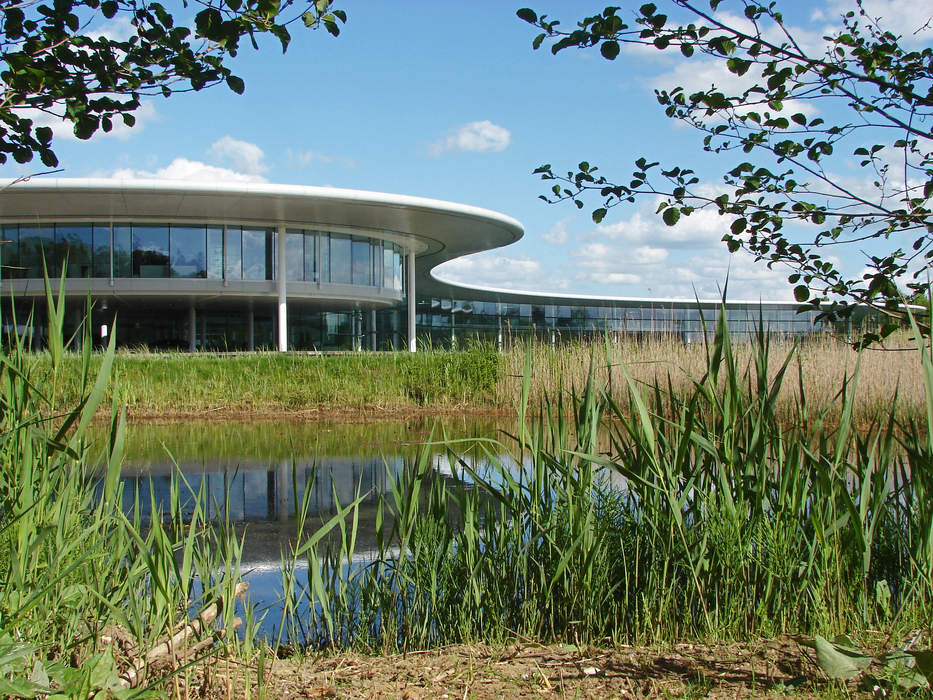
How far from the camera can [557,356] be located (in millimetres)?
13680

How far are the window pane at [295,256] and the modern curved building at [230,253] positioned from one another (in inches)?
1.7

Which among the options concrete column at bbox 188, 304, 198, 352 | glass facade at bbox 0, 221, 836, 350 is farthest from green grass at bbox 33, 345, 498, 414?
concrete column at bbox 188, 304, 198, 352

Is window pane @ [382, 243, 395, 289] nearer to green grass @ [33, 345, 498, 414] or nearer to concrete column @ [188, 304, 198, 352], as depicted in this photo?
concrete column @ [188, 304, 198, 352]

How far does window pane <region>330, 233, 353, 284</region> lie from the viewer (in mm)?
27875

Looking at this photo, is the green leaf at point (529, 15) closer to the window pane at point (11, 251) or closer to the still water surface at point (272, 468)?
the still water surface at point (272, 468)

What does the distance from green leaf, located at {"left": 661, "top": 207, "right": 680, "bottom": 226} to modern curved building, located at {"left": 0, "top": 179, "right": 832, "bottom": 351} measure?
17.7 m

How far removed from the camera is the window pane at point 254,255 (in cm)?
2648

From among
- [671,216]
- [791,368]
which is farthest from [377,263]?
[671,216]

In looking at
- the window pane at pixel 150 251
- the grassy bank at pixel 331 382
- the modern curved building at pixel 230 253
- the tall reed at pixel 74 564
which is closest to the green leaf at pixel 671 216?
the tall reed at pixel 74 564

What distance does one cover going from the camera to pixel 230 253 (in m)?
26.4

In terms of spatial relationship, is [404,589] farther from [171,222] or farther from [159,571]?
[171,222]

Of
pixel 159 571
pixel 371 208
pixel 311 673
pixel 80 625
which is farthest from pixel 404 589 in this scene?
pixel 371 208

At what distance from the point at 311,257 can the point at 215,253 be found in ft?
10.5

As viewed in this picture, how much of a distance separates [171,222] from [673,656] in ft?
85.6
